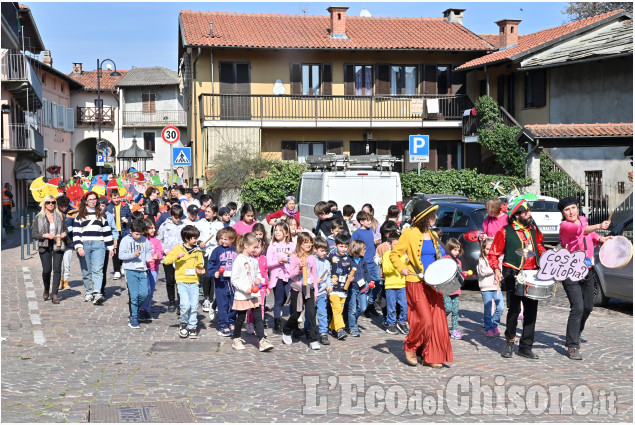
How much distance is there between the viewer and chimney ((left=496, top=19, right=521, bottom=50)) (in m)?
38.5

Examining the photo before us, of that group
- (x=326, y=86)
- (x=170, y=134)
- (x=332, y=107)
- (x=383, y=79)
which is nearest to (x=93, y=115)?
(x=326, y=86)

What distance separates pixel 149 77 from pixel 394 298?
6547 cm

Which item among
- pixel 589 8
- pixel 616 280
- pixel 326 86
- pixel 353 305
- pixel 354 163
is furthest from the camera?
pixel 589 8

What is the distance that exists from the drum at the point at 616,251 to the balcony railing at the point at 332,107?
27.0 meters

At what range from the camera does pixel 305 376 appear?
29.1 ft

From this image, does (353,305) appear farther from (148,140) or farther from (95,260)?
(148,140)

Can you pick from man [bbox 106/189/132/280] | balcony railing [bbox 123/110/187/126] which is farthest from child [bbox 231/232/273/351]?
balcony railing [bbox 123/110/187/126]

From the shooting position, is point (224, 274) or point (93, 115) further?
point (93, 115)

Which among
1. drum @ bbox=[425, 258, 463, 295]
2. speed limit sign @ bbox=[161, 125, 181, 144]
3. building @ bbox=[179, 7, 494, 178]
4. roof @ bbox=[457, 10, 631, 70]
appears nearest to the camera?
drum @ bbox=[425, 258, 463, 295]

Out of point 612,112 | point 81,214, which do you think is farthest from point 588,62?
point 81,214

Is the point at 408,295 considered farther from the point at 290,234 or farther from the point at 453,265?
the point at 290,234

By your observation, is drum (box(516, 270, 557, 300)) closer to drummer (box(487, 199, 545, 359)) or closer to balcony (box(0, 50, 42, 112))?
drummer (box(487, 199, 545, 359))

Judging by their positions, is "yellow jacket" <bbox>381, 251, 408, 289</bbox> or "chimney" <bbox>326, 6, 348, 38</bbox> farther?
"chimney" <bbox>326, 6, 348, 38</bbox>

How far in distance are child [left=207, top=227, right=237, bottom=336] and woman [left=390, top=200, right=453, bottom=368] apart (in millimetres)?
2603
